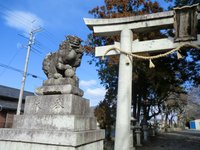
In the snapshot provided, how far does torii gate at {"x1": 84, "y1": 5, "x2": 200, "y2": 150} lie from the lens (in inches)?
181

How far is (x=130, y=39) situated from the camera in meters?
5.07

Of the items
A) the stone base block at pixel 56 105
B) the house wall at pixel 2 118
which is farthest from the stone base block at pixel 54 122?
the house wall at pixel 2 118

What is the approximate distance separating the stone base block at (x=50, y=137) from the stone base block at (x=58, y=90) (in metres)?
0.78

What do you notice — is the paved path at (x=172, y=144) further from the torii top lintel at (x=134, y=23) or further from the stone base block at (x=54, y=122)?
the stone base block at (x=54, y=122)

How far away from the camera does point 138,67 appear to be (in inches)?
490

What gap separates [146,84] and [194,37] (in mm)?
10951

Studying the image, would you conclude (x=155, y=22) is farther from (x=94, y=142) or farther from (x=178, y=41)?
(x=94, y=142)

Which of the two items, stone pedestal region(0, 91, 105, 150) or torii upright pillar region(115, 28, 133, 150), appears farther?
torii upright pillar region(115, 28, 133, 150)

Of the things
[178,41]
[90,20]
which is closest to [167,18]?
[178,41]

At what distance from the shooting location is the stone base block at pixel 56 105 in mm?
3651

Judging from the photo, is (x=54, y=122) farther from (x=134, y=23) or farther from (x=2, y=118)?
(x=2, y=118)

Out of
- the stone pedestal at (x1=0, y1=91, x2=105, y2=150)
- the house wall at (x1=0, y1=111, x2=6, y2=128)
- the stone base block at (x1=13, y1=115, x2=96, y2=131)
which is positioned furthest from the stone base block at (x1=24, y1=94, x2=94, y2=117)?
the house wall at (x1=0, y1=111, x2=6, y2=128)

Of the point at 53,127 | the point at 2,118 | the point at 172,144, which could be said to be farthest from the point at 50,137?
the point at 2,118

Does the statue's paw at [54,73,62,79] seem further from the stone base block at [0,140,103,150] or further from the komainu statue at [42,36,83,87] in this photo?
the stone base block at [0,140,103,150]
